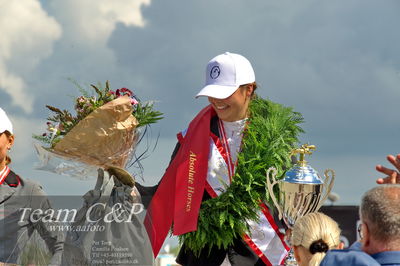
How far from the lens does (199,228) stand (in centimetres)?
516

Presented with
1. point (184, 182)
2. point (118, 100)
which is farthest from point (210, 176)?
point (118, 100)

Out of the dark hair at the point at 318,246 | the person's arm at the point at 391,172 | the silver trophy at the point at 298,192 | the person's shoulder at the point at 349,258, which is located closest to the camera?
the person's shoulder at the point at 349,258

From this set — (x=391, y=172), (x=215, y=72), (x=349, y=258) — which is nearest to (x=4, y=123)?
(x=215, y=72)

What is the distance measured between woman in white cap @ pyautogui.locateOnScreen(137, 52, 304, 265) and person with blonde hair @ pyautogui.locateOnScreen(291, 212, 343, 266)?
1.36m

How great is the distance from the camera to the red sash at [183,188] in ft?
17.3

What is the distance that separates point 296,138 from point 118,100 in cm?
131

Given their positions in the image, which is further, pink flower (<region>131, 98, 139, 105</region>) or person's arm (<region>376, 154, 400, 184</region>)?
pink flower (<region>131, 98, 139, 105</region>)

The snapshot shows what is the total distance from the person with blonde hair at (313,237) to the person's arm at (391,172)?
1.68ft

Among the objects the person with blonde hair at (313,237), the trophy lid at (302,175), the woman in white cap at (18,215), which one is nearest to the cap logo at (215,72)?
the trophy lid at (302,175)

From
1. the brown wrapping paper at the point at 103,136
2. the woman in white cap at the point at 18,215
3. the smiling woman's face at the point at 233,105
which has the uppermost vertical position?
the smiling woman's face at the point at 233,105

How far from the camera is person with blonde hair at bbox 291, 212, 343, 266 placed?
3.67m

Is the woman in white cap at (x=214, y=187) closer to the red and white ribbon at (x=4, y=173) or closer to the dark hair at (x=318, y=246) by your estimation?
the red and white ribbon at (x=4, y=173)

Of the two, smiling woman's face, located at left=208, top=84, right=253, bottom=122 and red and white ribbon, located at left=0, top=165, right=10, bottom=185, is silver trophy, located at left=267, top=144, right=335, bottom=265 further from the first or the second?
red and white ribbon, located at left=0, top=165, right=10, bottom=185

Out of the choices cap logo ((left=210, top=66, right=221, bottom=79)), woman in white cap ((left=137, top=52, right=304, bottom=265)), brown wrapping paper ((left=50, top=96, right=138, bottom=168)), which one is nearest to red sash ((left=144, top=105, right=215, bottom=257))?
woman in white cap ((left=137, top=52, right=304, bottom=265))
